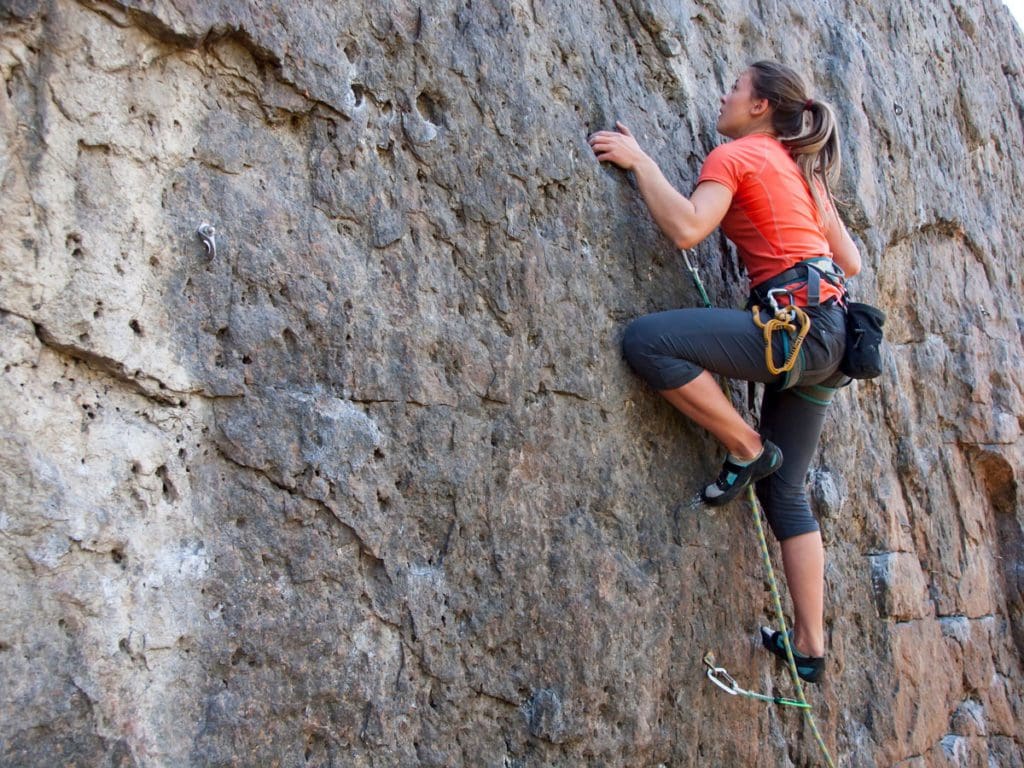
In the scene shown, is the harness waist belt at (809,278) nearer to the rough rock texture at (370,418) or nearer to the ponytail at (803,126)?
the ponytail at (803,126)

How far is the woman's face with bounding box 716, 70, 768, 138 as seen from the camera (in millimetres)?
3650

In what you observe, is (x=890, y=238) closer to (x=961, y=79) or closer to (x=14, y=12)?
(x=961, y=79)

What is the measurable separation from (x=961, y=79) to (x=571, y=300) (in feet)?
15.2

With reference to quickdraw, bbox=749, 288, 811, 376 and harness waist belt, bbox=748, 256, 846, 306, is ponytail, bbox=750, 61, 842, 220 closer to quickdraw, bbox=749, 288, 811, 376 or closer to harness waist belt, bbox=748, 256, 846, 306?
harness waist belt, bbox=748, 256, 846, 306

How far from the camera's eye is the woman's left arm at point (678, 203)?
3.32 metres

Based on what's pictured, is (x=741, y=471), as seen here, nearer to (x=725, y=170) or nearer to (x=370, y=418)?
(x=725, y=170)

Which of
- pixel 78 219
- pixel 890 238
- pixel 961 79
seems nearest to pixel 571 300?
pixel 78 219

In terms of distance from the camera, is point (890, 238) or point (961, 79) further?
point (961, 79)

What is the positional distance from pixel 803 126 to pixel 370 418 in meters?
1.90

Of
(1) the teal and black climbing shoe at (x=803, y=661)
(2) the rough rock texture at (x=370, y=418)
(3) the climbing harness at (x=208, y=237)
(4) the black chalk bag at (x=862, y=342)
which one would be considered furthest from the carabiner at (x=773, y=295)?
(3) the climbing harness at (x=208, y=237)

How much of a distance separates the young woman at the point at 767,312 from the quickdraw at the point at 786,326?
0.02 meters

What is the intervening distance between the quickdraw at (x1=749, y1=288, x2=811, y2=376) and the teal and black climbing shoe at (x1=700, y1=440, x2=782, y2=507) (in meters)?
0.32

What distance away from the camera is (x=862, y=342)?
334 cm

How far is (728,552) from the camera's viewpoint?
3678 mm
